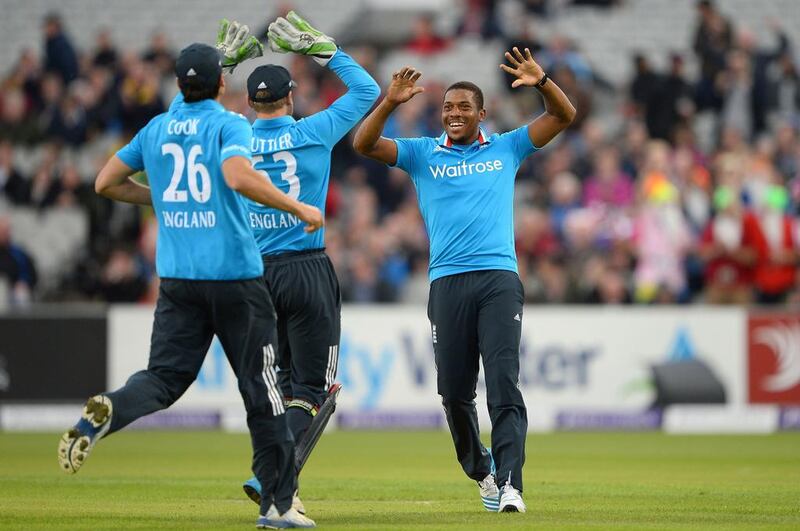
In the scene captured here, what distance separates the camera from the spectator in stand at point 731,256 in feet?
62.7

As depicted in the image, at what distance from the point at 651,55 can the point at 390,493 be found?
1610 centimetres

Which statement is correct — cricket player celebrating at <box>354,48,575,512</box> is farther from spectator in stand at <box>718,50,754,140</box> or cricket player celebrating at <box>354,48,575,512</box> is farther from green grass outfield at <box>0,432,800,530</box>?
spectator in stand at <box>718,50,754,140</box>

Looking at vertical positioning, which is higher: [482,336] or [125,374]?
[482,336]

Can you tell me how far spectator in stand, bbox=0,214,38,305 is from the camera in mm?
19094

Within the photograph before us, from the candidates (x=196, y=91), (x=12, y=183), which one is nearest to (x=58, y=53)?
(x=12, y=183)

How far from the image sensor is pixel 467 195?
9016 mm

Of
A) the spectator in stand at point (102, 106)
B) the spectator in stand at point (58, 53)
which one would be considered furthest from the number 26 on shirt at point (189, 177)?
the spectator in stand at point (58, 53)

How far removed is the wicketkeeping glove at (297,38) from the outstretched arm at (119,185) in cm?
137

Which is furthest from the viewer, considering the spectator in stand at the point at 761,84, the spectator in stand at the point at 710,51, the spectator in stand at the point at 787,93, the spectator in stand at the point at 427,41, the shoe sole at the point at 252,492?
the spectator in stand at the point at 427,41

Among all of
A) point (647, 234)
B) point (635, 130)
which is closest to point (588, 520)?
point (647, 234)

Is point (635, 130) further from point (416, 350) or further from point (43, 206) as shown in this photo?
point (43, 206)

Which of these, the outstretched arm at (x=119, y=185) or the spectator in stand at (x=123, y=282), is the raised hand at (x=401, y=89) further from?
the spectator in stand at (x=123, y=282)

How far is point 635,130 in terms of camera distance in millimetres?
21562

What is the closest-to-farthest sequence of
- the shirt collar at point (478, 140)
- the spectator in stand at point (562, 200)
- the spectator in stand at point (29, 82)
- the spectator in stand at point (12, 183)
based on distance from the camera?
1. the shirt collar at point (478, 140)
2. the spectator in stand at point (562, 200)
3. the spectator in stand at point (12, 183)
4. the spectator in stand at point (29, 82)
